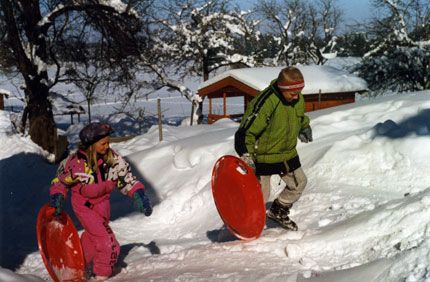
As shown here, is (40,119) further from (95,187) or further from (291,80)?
(291,80)

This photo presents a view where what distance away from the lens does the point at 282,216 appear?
4582 millimetres

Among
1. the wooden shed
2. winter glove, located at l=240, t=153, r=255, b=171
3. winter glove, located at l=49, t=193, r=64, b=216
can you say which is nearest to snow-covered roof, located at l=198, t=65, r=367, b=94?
the wooden shed

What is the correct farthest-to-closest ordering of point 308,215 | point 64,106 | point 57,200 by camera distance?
point 64,106 → point 308,215 → point 57,200

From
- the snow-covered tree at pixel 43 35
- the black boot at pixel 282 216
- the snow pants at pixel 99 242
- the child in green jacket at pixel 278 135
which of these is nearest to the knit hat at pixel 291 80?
the child in green jacket at pixel 278 135

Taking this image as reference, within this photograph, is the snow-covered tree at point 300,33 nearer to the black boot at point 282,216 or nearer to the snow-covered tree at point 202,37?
the snow-covered tree at point 202,37

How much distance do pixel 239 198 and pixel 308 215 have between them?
81 centimetres

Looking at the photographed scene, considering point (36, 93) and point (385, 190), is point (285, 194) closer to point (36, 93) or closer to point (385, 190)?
point (385, 190)

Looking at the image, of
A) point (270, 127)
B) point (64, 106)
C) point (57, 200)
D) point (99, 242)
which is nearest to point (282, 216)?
point (270, 127)

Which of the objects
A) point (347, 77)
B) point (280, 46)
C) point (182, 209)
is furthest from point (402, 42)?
point (182, 209)

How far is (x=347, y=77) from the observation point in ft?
79.4

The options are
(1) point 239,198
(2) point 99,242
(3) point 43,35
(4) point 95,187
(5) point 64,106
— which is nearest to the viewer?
(4) point 95,187

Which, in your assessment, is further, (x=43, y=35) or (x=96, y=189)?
(x=43, y=35)

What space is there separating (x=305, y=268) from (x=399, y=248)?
65 centimetres

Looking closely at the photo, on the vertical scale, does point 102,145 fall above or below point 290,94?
below
